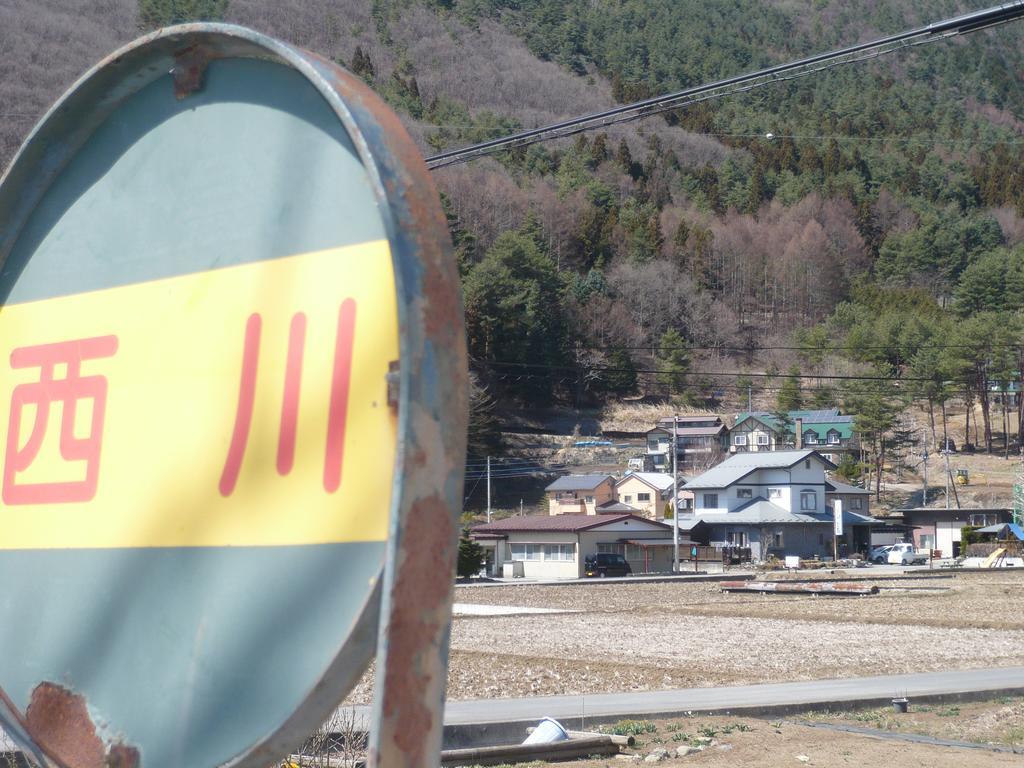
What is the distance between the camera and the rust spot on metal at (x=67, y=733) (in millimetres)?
1517

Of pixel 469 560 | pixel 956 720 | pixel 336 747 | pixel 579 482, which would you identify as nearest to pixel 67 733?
pixel 336 747

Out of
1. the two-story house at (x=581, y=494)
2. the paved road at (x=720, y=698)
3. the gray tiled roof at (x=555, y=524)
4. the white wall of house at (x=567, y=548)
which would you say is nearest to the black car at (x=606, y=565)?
the white wall of house at (x=567, y=548)

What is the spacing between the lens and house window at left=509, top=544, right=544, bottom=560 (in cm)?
5366

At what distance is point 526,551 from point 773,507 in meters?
15.3

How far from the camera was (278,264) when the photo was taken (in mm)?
1455

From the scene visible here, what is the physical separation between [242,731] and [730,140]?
16989cm

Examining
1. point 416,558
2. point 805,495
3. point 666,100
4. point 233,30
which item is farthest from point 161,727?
point 805,495

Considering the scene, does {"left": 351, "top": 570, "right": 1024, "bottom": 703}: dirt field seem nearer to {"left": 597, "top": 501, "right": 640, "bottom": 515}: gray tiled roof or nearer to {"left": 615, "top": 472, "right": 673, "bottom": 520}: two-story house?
{"left": 597, "top": 501, "right": 640, "bottom": 515}: gray tiled roof

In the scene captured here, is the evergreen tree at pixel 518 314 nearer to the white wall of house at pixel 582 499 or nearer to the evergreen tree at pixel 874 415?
the white wall of house at pixel 582 499

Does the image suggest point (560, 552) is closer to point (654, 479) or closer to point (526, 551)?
point (526, 551)

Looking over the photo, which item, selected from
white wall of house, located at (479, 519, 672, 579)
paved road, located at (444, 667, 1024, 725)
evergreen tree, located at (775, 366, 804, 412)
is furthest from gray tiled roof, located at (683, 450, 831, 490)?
paved road, located at (444, 667, 1024, 725)

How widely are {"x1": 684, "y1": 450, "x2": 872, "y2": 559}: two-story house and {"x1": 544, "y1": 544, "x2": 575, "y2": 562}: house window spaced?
40.7 feet

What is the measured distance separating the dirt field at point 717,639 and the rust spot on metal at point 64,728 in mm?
9818

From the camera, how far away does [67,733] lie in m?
1.59
